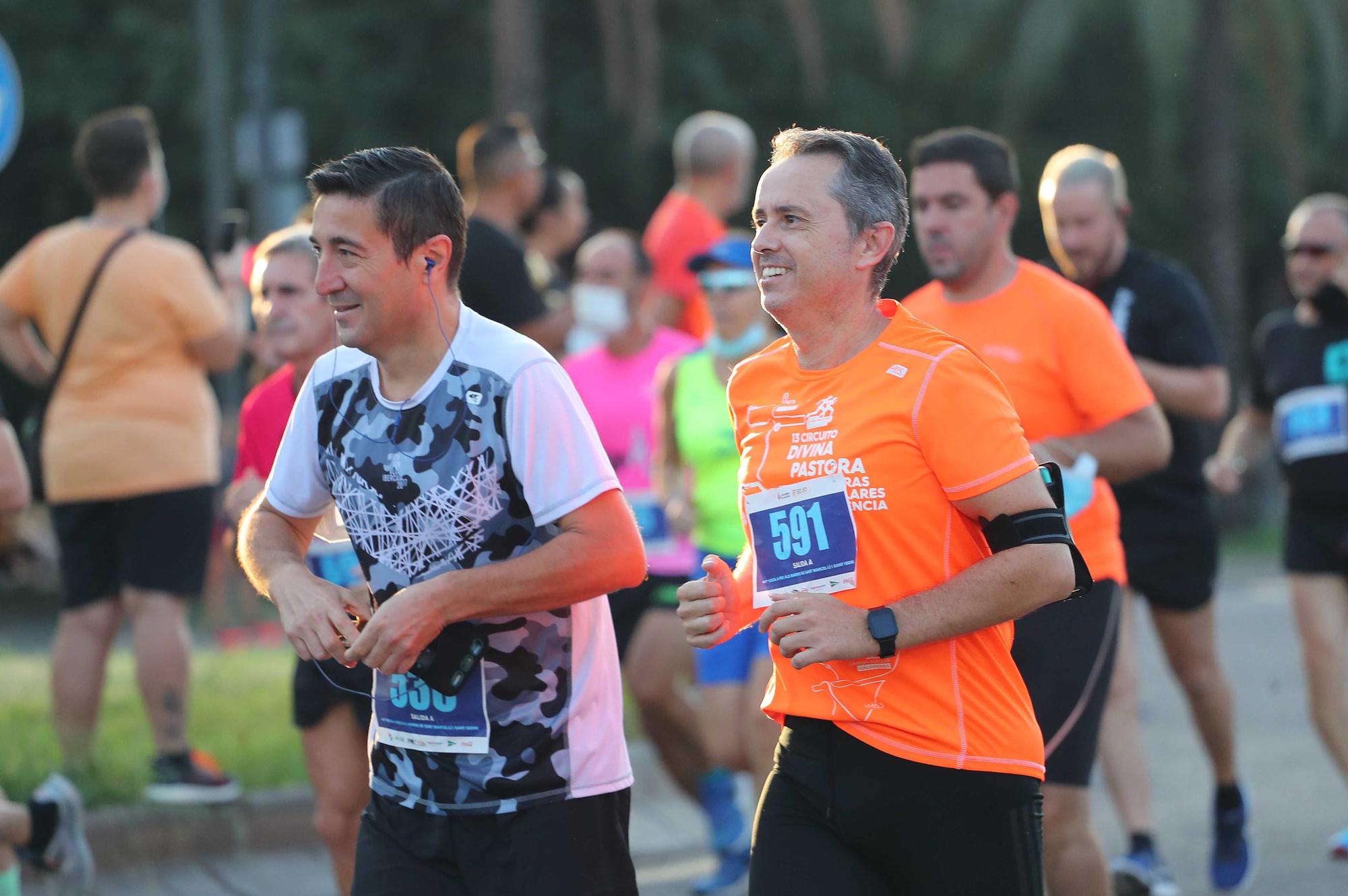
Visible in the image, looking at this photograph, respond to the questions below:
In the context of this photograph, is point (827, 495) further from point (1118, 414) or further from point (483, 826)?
point (1118, 414)

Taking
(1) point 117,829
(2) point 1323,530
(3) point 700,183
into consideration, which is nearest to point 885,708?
(1) point 117,829

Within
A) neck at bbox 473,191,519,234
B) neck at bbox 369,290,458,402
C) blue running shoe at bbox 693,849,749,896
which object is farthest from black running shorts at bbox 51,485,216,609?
neck at bbox 369,290,458,402

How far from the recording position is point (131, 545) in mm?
7055

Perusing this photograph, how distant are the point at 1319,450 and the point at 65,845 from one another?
16.0ft

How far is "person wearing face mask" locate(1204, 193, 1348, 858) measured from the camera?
732 centimetres

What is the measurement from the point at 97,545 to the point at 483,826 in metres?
4.01

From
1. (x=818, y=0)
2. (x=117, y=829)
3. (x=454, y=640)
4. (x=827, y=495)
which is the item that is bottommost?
(x=117, y=829)

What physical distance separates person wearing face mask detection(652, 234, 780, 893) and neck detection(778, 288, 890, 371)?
3.15 meters

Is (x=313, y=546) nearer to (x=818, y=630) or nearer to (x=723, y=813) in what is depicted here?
(x=818, y=630)

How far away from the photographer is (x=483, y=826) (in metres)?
3.62

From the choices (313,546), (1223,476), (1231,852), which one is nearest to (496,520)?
(313,546)

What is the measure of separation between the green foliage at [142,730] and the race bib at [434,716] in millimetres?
3362

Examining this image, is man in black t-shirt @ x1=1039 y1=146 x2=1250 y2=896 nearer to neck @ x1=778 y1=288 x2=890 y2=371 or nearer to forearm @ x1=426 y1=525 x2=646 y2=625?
neck @ x1=778 y1=288 x2=890 y2=371

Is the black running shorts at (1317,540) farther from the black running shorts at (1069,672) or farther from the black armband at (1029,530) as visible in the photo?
the black armband at (1029,530)
